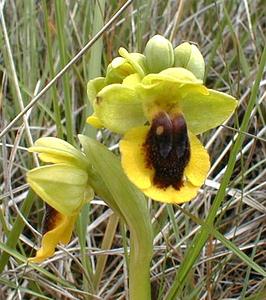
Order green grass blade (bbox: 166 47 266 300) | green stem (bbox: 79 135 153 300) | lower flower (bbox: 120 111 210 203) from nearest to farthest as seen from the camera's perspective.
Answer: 1. lower flower (bbox: 120 111 210 203)
2. green stem (bbox: 79 135 153 300)
3. green grass blade (bbox: 166 47 266 300)

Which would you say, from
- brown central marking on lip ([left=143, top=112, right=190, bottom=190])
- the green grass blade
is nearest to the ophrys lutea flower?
brown central marking on lip ([left=143, top=112, right=190, bottom=190])

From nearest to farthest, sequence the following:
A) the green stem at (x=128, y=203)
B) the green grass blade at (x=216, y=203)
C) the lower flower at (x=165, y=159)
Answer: the lower flower at (x=165, y=159)
the green stem at (x=128, y=203)
the green grass blade at (x=216, y=203)

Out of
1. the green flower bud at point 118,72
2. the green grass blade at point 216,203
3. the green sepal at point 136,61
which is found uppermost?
the green sepal at point 136,61

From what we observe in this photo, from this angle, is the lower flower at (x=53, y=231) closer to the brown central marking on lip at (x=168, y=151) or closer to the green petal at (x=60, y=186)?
the green petal at (x=60, y=186)

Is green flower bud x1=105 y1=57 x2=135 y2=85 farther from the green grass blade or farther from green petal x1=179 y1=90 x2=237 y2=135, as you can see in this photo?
the green grass blade

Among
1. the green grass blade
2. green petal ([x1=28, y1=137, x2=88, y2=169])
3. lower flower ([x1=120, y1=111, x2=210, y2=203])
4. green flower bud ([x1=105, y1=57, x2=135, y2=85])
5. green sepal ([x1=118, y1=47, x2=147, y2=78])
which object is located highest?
green sepal ([x1=118, y1=47, x2=147, y2=78])

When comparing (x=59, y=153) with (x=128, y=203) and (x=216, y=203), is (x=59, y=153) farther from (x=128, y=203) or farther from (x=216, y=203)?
(x=216, y=203)

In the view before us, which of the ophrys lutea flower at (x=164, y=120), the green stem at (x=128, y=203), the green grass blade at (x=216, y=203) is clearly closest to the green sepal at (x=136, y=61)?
the ophrys lutea flower at (x=164, y=120)

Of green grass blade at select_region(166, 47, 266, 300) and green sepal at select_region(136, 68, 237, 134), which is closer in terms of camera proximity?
green sepal at select_region(136, 68, 237, 134)
